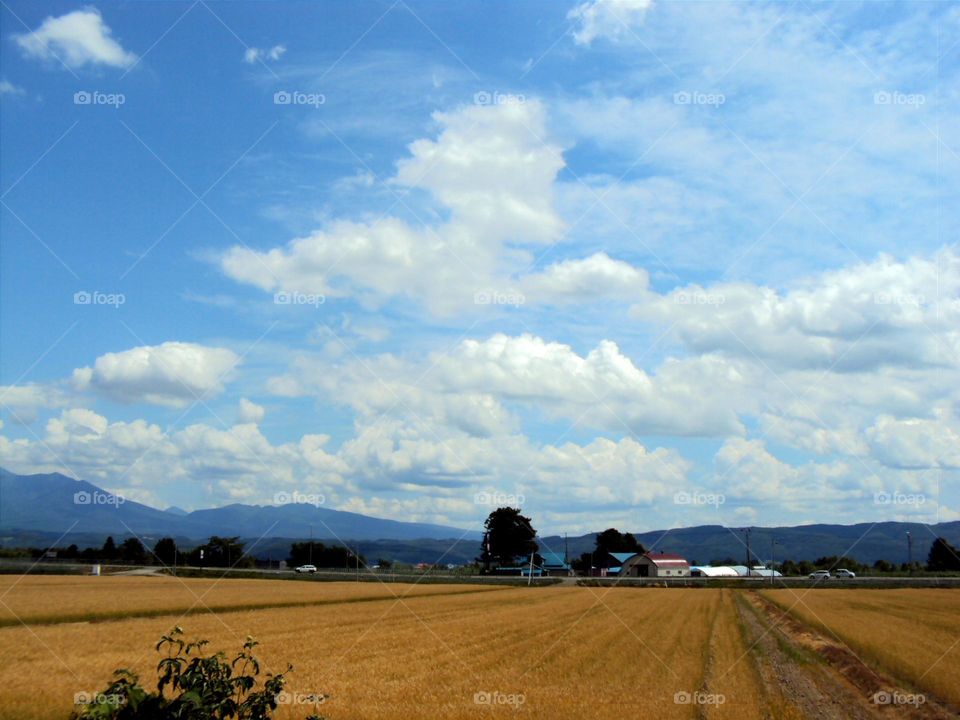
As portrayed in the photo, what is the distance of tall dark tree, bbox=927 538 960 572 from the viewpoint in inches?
6491

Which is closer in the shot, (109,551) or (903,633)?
(903,633)

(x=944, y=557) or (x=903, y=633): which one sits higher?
(x=903, y=633)

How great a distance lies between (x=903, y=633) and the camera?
42.7m

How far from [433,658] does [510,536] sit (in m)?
160

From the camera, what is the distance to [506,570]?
18050 centimetres

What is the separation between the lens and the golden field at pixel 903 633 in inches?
1122

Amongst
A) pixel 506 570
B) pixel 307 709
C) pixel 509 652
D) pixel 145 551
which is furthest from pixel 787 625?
pixel 145 551

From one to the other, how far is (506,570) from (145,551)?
77102 mm

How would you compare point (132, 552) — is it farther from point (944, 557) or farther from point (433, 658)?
point (944, 557)

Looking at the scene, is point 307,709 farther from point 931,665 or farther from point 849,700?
point 931,665

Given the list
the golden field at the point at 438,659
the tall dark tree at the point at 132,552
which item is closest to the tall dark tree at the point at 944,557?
the golden field at the point at 438,659

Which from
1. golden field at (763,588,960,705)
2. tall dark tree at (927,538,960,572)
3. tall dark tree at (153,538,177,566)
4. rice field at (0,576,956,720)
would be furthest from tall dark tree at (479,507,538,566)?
rice field at (0,576,956,720)

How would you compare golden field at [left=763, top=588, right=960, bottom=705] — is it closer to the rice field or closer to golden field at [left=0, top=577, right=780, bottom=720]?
the rice field

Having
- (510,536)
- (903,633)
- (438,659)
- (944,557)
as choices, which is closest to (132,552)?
(510,536)
